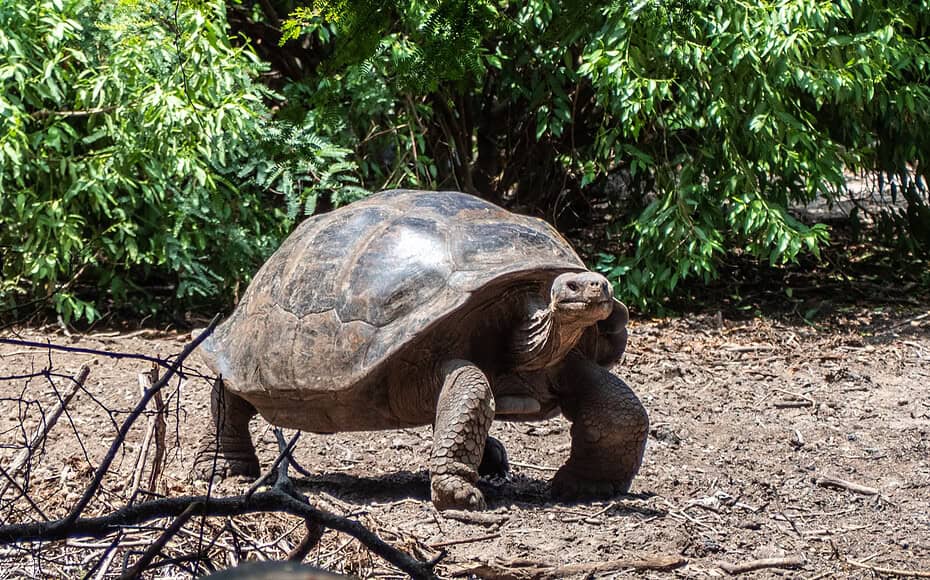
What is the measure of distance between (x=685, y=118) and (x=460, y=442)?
12.2ft

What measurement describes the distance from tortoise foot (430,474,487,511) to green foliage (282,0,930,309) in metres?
2.47

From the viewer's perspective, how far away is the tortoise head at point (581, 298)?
358cm

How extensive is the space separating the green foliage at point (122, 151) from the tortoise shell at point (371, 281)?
220cm

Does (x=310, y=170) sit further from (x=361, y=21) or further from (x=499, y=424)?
(x=361, y=21)

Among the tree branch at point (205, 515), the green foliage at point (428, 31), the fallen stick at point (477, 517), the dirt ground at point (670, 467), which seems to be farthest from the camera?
the fallen stick at point (477, 517)

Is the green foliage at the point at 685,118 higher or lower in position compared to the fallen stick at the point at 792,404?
higher

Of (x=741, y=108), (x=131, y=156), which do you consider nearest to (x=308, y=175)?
(x=131, y=156)

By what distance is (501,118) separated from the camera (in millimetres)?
8289

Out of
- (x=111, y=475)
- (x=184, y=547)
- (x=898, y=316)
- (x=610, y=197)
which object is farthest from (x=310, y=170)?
(x=184, y=547)

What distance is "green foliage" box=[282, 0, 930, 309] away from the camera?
6.31m

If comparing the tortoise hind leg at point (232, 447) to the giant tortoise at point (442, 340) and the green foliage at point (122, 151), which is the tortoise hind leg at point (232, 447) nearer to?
the giant tortoise at point (442, 340)

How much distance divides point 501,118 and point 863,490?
473 centimetres

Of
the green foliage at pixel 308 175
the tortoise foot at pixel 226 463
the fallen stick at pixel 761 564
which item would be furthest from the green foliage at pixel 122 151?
the fallen stick at pixel 761 564

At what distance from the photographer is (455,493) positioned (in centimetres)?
361
